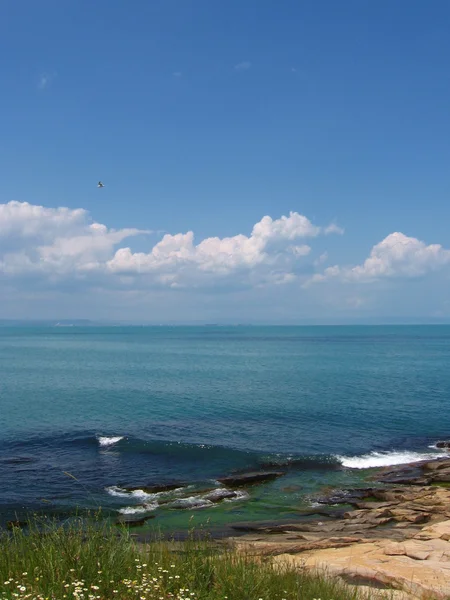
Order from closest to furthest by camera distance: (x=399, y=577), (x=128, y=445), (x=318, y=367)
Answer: (x=399, y=577)
(x=128, y=445)
(x=318, y=367)

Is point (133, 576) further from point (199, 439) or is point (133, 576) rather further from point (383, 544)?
point (199, 439)

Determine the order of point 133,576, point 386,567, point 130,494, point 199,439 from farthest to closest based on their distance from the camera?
point 199,439 < point 130,494 < point 386,567 < point 133,576

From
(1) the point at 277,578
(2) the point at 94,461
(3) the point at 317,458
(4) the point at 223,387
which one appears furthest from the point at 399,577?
(4) the point at 223,387

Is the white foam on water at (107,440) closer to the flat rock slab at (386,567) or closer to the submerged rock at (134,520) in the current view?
the submerged rock at (134,520)

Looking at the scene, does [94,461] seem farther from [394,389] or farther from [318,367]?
[318,367]

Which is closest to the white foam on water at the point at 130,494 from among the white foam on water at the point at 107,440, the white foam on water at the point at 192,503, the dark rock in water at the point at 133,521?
the white foam on water at the point at 192,503

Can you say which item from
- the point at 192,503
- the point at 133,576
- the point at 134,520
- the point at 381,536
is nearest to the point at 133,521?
the point at 134,520
